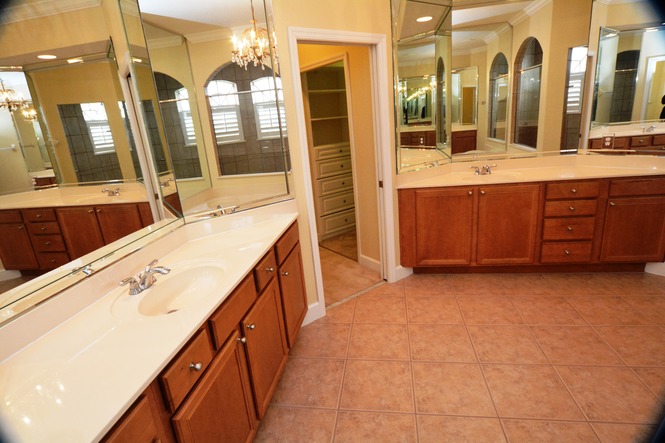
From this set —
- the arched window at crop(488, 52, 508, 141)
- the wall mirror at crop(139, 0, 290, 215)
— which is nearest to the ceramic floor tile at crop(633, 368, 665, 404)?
the arched window at crop(488, 52, 508, 141)

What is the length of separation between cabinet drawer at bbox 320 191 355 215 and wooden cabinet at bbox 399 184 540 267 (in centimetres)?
146

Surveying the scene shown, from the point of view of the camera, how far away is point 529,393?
1.77 metres

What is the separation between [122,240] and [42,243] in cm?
37

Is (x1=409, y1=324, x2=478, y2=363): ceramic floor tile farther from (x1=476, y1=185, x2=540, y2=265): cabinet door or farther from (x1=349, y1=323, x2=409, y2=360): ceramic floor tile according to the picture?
(x1=476, y1=185, x2=540, y2=265): cabinet door

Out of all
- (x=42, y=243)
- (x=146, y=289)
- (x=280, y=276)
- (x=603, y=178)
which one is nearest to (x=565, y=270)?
(x=603, y=178)

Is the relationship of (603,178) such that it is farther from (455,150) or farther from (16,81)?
(16,81)

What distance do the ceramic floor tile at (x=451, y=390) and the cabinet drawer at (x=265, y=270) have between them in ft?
3.32

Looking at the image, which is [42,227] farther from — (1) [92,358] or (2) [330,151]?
(2) [330,151]

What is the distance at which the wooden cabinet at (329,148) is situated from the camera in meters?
4.06

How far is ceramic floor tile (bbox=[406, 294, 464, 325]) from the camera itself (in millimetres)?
2473

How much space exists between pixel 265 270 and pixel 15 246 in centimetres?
94

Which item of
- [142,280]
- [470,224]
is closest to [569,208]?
[470,224]

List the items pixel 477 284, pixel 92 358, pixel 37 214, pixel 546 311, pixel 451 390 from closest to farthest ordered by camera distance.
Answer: pixel 92 358 < pixel 37 214 < pixel 451 390 < pixel 546 311 < pixel 477 284

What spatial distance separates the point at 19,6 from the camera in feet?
3.36
